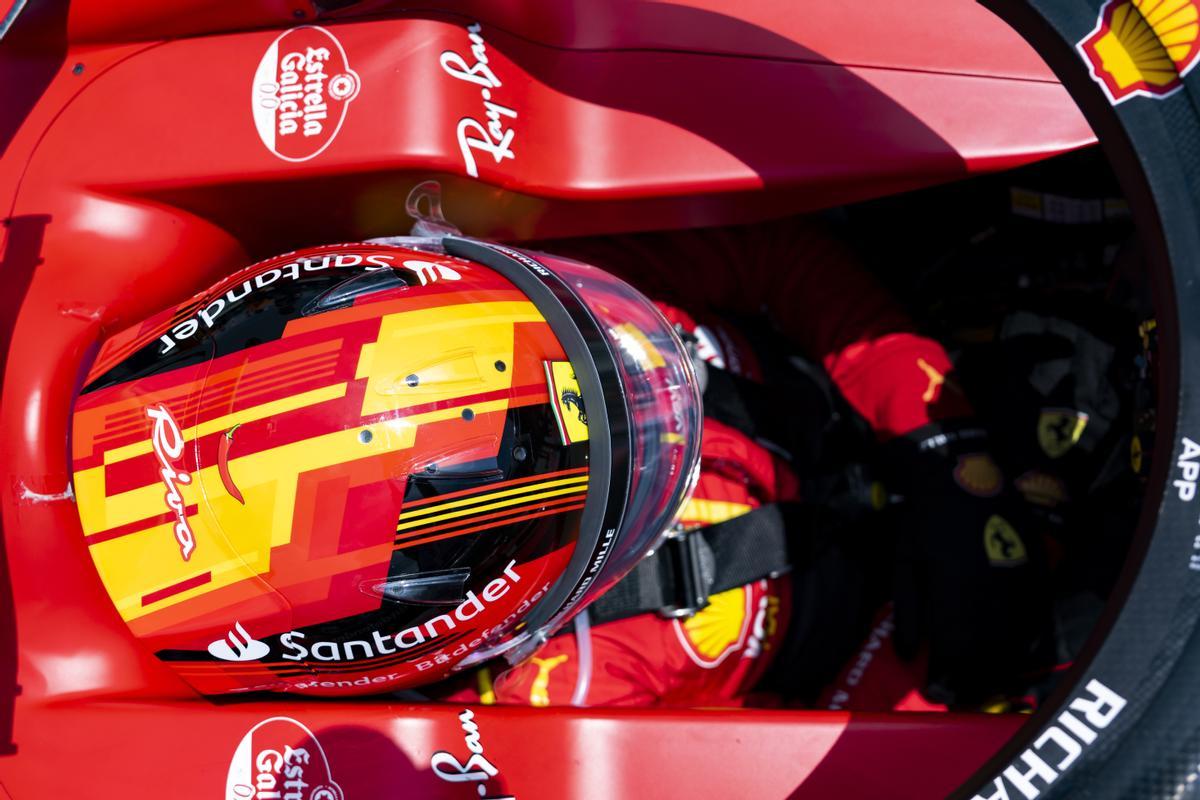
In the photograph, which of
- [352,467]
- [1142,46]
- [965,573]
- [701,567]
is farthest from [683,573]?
[1142,46]

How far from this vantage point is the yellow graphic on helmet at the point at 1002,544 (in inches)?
52.7

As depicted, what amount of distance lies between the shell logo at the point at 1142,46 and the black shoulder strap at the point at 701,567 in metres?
0.71

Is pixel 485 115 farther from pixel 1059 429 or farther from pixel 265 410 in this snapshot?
pixel 1059 429

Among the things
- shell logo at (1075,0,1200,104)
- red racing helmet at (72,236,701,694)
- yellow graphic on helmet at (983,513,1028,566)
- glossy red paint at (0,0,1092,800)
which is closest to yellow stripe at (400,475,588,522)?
red racing helmet at (72,236,701,694)

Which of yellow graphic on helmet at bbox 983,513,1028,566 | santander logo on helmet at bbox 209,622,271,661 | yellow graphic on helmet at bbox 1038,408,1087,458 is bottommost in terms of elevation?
santander logo on helmet at bbox 209,622,271,661

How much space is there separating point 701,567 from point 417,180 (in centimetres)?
62

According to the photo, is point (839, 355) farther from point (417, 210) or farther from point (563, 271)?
point (417, 210)

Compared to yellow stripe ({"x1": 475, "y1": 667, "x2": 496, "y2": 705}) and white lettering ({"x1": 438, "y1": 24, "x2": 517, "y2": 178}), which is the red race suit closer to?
yellow stripe ({"x1": 475, "y1": 667, "x2": 496, "y2": 705})

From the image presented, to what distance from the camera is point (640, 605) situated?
1264 mm

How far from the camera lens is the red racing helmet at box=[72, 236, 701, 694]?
85cm

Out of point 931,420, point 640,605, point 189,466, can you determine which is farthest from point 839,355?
point 189,466

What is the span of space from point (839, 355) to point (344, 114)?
0.83 metres

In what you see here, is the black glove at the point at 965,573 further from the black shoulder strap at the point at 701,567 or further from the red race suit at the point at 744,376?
the black shoulder strap at the point at 701,567

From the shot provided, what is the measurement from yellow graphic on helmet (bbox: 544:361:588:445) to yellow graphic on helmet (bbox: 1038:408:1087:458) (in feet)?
2.76
